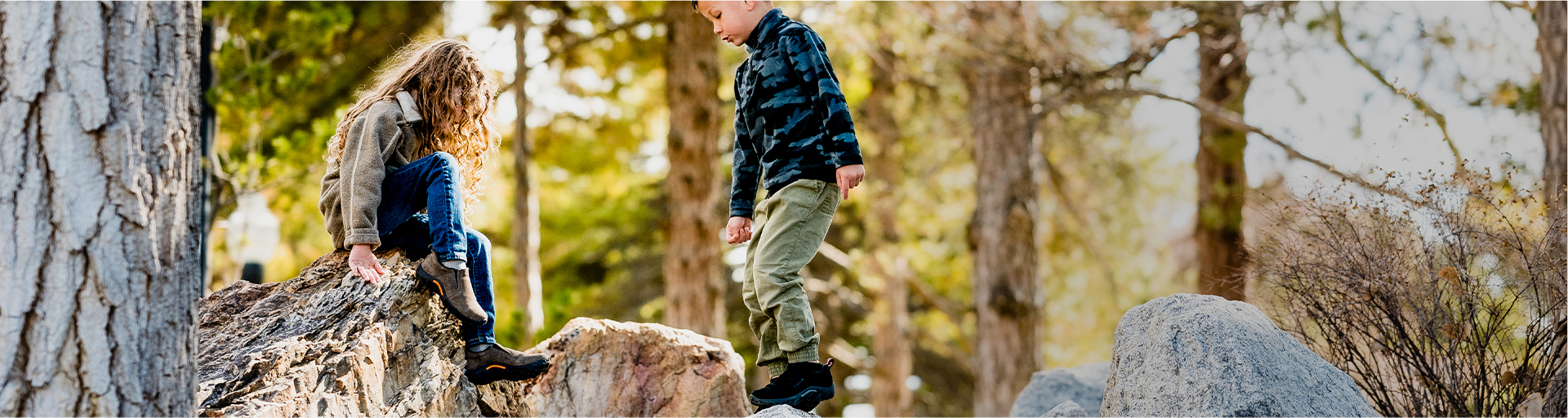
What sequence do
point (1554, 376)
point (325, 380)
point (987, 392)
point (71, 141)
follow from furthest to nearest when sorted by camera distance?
point (987, 392) → point (1554, 376) → point (325, 380) → point (71, 141)

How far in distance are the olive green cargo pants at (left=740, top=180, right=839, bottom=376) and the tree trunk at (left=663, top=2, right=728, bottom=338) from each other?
4.78 meters

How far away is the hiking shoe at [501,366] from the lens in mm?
3479

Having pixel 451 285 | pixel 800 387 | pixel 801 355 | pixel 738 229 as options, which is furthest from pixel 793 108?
pixel 451 285

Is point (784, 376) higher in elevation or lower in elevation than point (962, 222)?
lower

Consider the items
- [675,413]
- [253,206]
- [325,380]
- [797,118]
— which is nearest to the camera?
[325,380]

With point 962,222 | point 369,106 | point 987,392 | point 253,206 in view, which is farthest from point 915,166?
point 369,106

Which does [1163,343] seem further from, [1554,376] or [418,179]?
[418,179]

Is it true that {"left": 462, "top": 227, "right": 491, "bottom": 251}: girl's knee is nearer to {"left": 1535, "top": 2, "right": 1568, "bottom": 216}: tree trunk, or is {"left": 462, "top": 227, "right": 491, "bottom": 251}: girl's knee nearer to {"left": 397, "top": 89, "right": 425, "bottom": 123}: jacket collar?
{"left": 397, "top": 89, "right": 425, "bottom": 123}: jacket collar

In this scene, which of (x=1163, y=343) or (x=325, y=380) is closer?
(x=325, y=380)

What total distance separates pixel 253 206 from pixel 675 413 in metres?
5.99

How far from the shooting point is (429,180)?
3.29 meters

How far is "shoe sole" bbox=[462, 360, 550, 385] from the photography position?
3.48 m

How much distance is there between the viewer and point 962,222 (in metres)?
14.7

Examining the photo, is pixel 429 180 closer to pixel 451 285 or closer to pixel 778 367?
pixel 451 285
